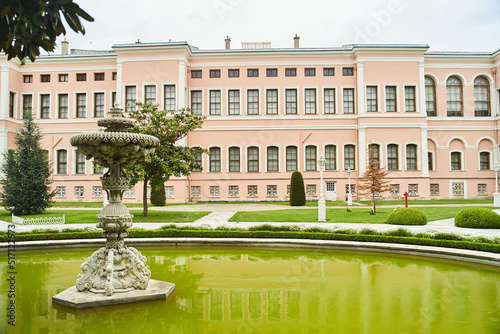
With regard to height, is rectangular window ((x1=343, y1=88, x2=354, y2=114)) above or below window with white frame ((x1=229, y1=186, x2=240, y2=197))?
above

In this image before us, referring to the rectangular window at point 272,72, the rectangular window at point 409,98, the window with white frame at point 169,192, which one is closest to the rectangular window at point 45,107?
the window with white frame at point 169,192

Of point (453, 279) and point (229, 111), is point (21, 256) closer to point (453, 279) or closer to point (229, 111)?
point (453, 279)

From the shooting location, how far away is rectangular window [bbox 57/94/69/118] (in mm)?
29469

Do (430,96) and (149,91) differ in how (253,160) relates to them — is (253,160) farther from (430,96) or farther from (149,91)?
(430,96)

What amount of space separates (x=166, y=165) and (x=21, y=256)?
7092 millimetres

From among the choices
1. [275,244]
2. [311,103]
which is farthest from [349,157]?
[275,244]

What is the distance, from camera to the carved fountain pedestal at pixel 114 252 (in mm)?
5645

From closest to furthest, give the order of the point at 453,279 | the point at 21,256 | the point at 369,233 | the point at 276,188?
the point at 453,279, the point at 21,256, the point at 369,233, the point at 276,188

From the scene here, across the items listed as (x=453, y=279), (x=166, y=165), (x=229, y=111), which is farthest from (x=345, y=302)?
(x=229, y=111)

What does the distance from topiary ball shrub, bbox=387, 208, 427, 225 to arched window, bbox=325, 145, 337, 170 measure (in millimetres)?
14683

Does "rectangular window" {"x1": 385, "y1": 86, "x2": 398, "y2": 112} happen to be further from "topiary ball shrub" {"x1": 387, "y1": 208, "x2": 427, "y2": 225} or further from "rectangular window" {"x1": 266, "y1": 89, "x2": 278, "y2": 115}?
"topiary ball shrub" {"x1": 387, "y1": 208, "x2": 427, "y2": 225}

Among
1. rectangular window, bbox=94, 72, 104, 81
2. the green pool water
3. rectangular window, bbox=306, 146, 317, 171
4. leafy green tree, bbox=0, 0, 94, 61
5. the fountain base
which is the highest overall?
rectangular window, bbox=94, 72, 104, 81

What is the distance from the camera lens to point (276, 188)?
2833 cm

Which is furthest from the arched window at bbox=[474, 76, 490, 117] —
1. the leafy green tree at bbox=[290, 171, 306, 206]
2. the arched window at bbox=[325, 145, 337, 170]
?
the leafy green tree at bbox=[290, 171, 306, 206]
